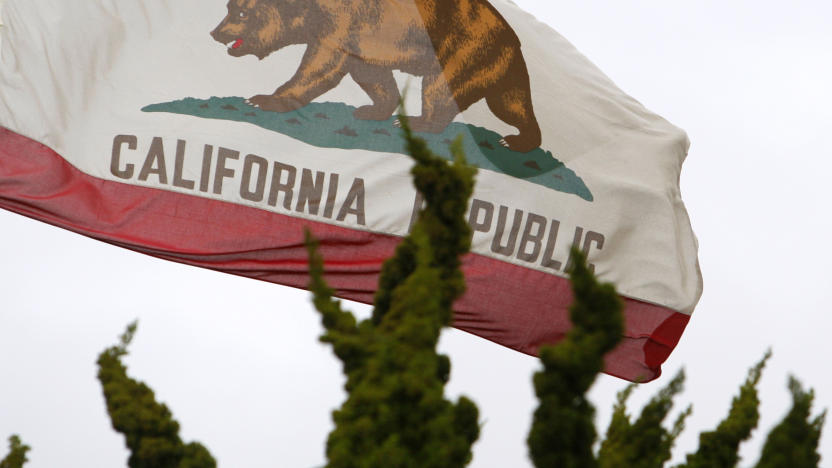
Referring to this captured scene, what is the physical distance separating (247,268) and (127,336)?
2.07 meters

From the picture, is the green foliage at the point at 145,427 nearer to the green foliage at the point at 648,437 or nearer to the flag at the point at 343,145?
the flag at the point at 343,145

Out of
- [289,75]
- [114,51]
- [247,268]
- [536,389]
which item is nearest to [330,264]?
[247,268]

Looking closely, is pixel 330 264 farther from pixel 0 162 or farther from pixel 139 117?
pixel 0 162

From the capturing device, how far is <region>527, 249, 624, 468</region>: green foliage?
10281 millimetres

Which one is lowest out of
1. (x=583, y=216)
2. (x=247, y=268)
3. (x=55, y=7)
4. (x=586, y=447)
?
(x=586, y=447)

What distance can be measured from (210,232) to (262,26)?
2392mm

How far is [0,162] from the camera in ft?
47.3

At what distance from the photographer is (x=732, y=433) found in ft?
44.6

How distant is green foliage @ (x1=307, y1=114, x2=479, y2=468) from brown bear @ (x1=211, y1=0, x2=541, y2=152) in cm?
439

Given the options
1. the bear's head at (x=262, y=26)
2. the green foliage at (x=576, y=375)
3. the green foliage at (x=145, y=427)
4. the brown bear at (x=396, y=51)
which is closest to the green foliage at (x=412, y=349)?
the green foliage at (x=576, y=375)

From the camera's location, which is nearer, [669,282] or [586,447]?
[586,447]

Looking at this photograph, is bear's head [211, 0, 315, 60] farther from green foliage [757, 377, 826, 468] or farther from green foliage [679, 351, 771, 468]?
green foliage [757, 377, 826, 468]

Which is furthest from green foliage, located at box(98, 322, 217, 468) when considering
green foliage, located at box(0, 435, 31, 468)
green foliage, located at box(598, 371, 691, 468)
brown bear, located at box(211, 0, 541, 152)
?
brown bear, located at box(211, 0, 541, 152)

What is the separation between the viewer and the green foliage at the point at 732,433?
44.7 ft
